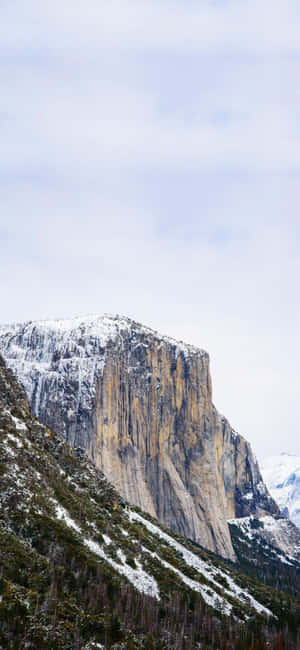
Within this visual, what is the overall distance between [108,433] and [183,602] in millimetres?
85429

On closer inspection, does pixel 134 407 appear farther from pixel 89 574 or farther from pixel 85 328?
pixel 89 574

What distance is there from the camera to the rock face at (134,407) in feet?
506

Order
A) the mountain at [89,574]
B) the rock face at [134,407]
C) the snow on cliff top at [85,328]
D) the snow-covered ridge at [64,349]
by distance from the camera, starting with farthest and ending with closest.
A: the snow on cliff top at [85,328] < the snow-covered ridge at [64,349] < the rock face at [134,407] < the mountain at [89,574]

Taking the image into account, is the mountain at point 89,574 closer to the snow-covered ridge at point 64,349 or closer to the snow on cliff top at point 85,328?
the snow-covered ridge at point 64,349

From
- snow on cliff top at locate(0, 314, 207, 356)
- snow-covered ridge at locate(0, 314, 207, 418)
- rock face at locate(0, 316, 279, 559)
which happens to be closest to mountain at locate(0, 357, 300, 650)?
rock face at locate(0, 316, 279, 559)

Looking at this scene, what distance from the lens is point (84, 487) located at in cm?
8519

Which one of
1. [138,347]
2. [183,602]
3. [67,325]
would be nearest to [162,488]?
[138,347]

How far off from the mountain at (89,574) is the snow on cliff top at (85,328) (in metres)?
70.2

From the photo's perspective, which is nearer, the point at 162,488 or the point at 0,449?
the point at 0,449

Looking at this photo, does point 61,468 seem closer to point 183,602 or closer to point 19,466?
point 19,466

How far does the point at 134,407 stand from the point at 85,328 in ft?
86.2

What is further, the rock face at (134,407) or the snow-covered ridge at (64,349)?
the snow-covered ridge at (64,349)

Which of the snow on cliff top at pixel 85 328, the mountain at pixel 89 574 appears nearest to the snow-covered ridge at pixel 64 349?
the snow on cliff top at pixel 85 328

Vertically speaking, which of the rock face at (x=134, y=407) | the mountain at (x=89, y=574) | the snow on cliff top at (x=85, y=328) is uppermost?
the snow on cliff top at (x=85, y=328)
